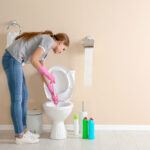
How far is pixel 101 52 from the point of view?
3.17 metres

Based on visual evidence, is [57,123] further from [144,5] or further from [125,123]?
[144,5]

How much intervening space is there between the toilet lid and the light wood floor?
45cm

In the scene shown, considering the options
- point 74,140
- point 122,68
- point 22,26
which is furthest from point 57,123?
point 22,26

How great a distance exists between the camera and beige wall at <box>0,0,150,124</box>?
314cm

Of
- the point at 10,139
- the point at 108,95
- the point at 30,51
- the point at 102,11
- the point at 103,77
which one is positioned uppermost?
the point at 102,11

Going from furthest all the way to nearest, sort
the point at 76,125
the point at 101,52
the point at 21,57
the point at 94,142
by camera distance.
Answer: the point at 101,52 < the point at 76,125 < the point at 94,142 < the point at 21,57

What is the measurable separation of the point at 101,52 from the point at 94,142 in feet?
3.60

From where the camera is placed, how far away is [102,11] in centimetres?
314

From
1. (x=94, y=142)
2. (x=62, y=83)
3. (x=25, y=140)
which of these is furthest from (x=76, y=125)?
(x=25, y=140)

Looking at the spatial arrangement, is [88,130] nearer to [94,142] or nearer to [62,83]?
[94,142]

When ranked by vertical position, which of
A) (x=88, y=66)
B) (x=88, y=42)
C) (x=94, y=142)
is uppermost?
(x=88, y=42)

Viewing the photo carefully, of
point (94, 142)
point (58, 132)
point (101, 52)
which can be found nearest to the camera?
point (94, 142)

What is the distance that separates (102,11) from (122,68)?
737mm

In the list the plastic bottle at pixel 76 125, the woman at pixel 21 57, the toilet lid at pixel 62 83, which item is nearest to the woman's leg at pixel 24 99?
the woman at pixel 21 57
